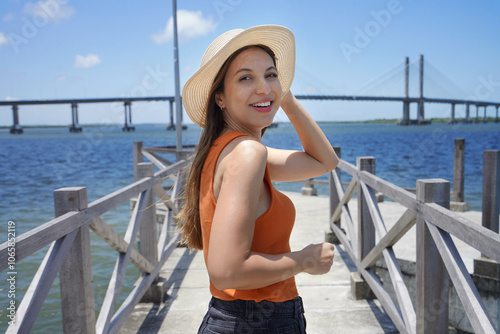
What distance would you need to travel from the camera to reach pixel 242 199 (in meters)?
1.08

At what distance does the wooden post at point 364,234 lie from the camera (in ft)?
12.8

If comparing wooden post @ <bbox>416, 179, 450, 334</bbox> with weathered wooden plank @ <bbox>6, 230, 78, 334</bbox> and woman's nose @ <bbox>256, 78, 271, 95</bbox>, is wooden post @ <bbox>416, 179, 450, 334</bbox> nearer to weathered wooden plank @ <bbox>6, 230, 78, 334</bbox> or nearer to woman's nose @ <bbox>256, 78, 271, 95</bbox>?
woman's nose @ <bbox>256, 78, 271, 95</bbox>

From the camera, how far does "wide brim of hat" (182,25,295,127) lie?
135cm

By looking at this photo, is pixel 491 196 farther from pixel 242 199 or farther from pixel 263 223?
pixel 242 199

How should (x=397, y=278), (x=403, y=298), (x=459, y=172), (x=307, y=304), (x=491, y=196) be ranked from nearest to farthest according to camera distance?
(x=403, y=298) → (x=397, y=278) → (x=307, y=304) → (x=491, y=196) → (x=459, y=172)

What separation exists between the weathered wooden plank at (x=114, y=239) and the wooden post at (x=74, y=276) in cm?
27

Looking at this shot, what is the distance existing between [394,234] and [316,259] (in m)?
1.84

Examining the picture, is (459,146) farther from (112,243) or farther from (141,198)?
(112,243)

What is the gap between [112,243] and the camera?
2.87 m

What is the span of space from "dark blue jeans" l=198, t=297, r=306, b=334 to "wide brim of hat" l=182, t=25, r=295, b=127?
66 centimetres

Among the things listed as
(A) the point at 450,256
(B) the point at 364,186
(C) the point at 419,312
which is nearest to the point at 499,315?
(B) the point at 364,186

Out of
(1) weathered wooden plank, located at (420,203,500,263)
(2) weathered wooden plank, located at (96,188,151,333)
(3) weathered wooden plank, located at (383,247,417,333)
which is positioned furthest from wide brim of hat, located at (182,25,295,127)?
(3) weathered wooden plank, located at (383,247,417,333)

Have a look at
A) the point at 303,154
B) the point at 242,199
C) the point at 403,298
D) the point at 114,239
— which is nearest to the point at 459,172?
the point at 403,298

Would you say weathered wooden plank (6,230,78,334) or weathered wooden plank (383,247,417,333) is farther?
weathered wooden plank (383,247,417,333)
